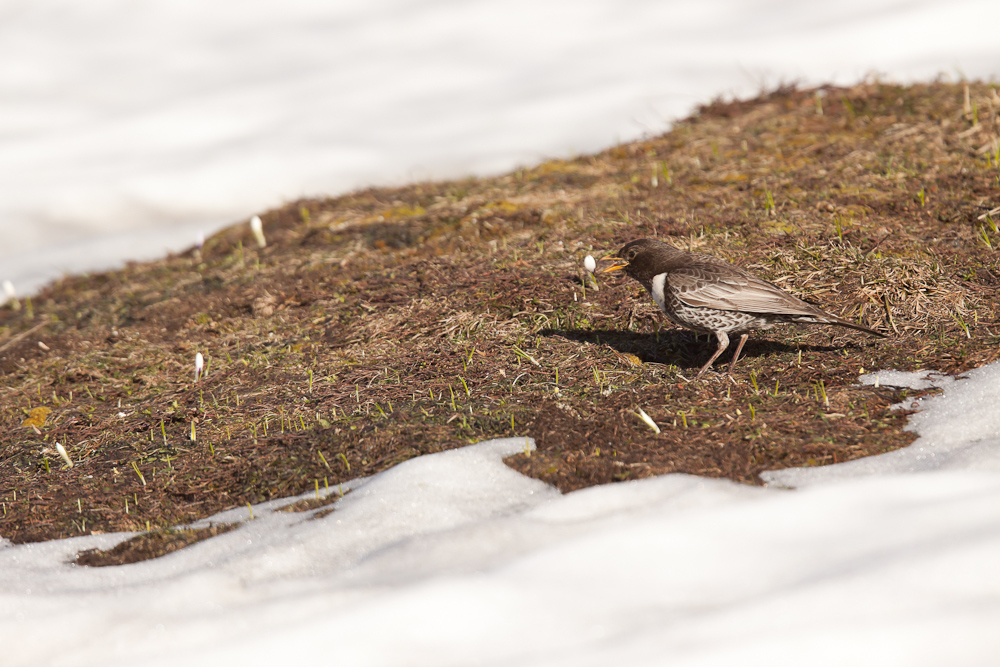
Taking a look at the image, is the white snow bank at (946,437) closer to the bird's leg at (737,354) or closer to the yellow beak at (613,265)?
the bird's leg at (737,354)

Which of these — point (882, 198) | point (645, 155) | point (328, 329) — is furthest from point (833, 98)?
point (328, 329)

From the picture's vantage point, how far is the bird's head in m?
6.34

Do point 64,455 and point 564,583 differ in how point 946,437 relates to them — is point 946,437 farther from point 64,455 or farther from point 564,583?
point 64,455

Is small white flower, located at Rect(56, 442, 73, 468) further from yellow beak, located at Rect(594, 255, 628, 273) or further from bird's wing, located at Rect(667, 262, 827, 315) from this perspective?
bird's wing, located at Rect(667, 262, 827, 315)

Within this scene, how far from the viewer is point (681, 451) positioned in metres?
4.64

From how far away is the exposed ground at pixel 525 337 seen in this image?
4996 mm

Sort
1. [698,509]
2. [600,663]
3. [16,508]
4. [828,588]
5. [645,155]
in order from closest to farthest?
[600,663]
[828,588]
[698,509]
[16,508]
[645,155]

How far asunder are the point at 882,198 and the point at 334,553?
272 inches

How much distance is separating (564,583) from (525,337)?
3.43m

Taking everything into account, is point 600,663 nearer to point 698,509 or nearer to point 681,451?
point 698,509

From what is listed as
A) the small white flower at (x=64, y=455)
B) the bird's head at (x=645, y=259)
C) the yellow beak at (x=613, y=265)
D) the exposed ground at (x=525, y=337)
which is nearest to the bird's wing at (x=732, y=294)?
the bird's head at (x=645, y=259)

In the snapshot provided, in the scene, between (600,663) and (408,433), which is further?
(408,433)

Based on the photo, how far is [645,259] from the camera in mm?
6473

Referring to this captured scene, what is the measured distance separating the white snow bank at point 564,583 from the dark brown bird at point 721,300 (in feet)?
5.19
